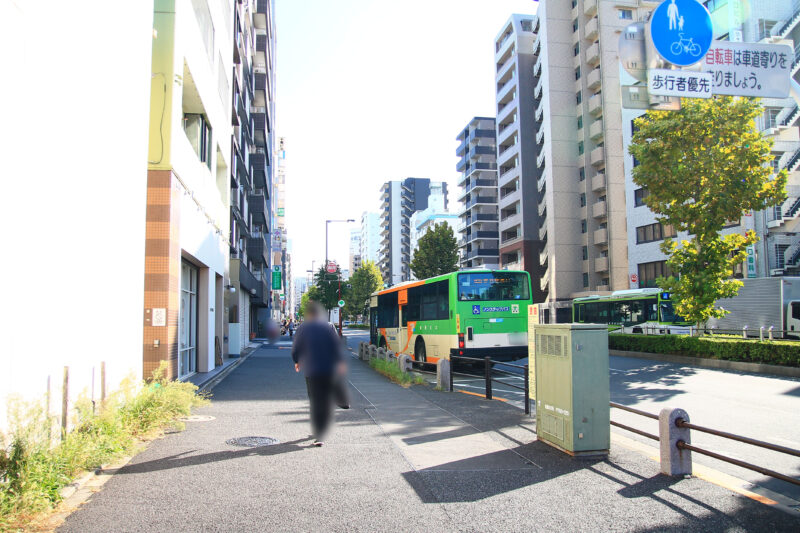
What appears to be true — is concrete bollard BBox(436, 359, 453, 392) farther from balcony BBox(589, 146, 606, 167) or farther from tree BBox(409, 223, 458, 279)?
balcony BBox(589, 146, 606, 167)

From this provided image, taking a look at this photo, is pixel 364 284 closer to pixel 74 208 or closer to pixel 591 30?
pixel 591 30

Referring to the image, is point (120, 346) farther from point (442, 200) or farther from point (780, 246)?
point (442, 200)

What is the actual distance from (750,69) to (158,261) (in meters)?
10.9

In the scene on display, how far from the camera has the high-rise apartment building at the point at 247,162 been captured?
89.4ft

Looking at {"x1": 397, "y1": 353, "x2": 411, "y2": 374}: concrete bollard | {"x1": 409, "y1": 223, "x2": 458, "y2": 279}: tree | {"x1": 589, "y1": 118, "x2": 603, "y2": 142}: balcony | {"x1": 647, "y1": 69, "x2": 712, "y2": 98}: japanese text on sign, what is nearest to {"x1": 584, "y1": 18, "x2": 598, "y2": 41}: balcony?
{"x1": 589, "y1": 118, "x2": 603, "y2": 142}: balcony

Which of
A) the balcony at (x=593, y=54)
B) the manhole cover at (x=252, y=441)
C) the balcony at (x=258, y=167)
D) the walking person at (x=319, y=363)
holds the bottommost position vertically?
the manhole cover at (x=252, y=441)

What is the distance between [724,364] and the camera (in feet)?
58.6

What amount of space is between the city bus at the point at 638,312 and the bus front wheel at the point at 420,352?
44.1ft

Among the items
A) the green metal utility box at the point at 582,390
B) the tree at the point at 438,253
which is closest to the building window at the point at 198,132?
the green metal utility box at the point at 582,390

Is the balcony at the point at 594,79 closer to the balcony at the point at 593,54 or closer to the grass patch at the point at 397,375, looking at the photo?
the balcony at the point at 593,54

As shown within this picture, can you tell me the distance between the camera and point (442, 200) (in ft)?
376

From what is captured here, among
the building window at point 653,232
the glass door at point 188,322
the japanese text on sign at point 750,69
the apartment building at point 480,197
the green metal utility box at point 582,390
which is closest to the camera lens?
the green metal utility box at point 582,390

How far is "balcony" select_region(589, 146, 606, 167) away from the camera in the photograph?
48.2 meters

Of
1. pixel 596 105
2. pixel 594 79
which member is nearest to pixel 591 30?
pixel 594 79
